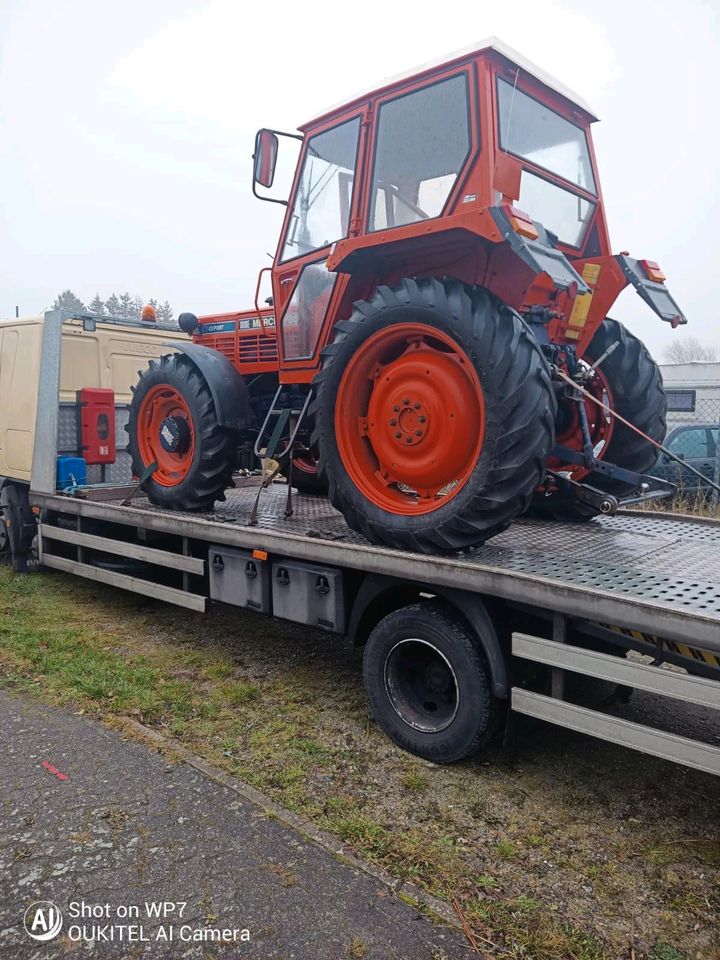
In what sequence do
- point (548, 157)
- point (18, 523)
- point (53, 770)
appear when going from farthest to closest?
point (18, 523)
point (548, 157)
point (53, 770)

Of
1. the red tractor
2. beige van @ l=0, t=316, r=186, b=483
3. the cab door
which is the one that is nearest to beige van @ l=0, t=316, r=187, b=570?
beige van @ l=0, t=316, r=186, b=483

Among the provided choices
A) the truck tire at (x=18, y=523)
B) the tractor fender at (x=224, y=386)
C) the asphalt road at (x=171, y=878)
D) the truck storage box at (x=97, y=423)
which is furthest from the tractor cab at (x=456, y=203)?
the truck tire at (x=18, y=523)

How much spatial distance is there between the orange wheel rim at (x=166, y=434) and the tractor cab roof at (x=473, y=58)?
2157 millimetres

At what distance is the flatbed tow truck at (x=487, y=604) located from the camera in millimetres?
2705

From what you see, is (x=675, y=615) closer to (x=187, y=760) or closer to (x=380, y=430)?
(x=380, y=430)

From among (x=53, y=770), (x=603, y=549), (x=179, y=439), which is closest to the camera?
(x=53, y=770)

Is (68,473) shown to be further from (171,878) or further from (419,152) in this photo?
(171,878)

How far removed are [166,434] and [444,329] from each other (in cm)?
261

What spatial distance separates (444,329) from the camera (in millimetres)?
3438

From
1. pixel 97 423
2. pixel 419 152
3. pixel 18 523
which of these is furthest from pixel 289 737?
pixel 18 523

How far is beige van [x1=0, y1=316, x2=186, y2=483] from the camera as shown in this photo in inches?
254

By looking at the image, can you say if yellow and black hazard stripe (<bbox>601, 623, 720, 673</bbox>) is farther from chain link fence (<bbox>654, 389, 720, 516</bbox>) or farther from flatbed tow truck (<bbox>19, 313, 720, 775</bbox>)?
chain link fence (<bbox>654, 389, 720, 516</bbox>)

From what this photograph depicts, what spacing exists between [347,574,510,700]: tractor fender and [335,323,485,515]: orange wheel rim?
0.39 meters

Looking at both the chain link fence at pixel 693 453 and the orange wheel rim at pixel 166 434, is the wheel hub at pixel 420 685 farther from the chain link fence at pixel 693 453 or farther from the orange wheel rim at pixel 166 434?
the chain link fence at pixel 693 453
